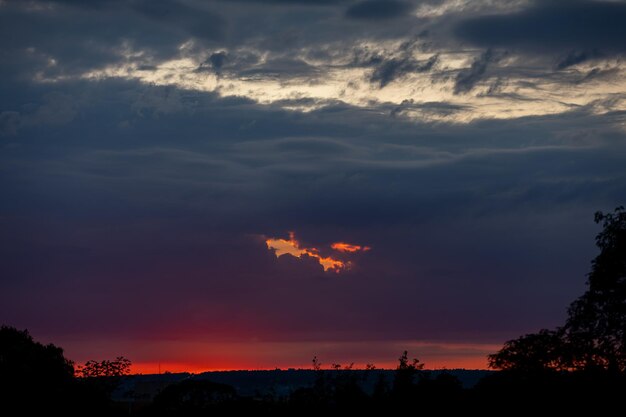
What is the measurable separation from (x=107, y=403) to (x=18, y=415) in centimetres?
470

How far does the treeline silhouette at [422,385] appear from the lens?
3198 centimetres

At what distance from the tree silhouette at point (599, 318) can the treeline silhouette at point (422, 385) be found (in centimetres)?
7

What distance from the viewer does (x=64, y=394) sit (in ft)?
147

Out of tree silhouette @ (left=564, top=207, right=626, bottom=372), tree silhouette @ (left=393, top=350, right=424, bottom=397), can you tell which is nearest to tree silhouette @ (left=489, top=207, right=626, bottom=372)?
tree silhouette @ (left=564, top=207, right=626, bottom=372)

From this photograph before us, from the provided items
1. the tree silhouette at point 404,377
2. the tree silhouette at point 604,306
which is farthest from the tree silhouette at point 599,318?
the tree silhouette at point 404,377

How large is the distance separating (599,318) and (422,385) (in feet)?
128

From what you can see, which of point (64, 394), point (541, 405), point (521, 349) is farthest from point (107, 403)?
point (521, 349)

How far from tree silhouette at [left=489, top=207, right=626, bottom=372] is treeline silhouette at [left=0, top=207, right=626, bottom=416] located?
0.07 metres

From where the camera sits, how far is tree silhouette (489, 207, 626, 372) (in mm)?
67312

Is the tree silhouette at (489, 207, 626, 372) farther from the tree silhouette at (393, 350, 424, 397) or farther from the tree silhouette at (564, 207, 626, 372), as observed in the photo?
the tree silhouette at (393, 350, 424, 397)

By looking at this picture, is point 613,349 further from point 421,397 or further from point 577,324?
point 421,397

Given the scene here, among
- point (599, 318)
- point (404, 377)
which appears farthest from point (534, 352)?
point (404, 377)

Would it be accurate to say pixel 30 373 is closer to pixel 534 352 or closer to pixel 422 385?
pixel 422 385

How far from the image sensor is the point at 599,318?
68688 millimetres
